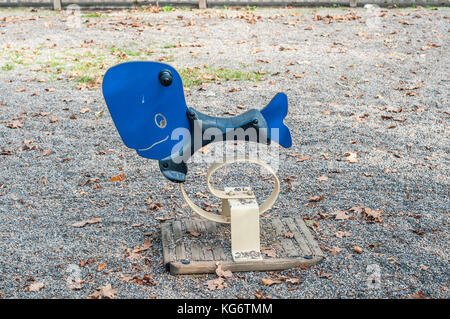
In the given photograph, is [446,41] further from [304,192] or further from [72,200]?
[72,200]

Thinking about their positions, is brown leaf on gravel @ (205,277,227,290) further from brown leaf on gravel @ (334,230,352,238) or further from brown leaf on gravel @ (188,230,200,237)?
brown leaf on gravel @ (334,230,352,238)

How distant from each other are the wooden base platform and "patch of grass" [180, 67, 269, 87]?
356 centimetres

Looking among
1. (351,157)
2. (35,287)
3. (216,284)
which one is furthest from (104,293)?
(351,157)

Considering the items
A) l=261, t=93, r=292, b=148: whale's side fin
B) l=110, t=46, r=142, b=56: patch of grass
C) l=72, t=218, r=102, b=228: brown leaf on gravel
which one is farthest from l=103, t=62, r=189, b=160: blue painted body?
l=110, t=46, r=142, b=56: patch of grass

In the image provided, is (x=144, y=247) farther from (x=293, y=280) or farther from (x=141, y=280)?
(x=293, y=280)

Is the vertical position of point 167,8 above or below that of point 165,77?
above

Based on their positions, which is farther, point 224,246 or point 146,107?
point 224,246

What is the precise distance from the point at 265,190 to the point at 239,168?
0.51 m

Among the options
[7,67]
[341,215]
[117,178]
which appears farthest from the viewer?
[7,67]

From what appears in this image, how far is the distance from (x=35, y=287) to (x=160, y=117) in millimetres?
1346

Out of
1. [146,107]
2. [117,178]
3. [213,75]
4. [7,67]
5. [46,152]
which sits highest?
[146,107]

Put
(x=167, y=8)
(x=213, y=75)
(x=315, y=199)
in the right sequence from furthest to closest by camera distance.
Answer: (x=167, y=8) → (x=213, y=75) → (x=315, y=199)

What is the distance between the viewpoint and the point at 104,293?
3.44m
